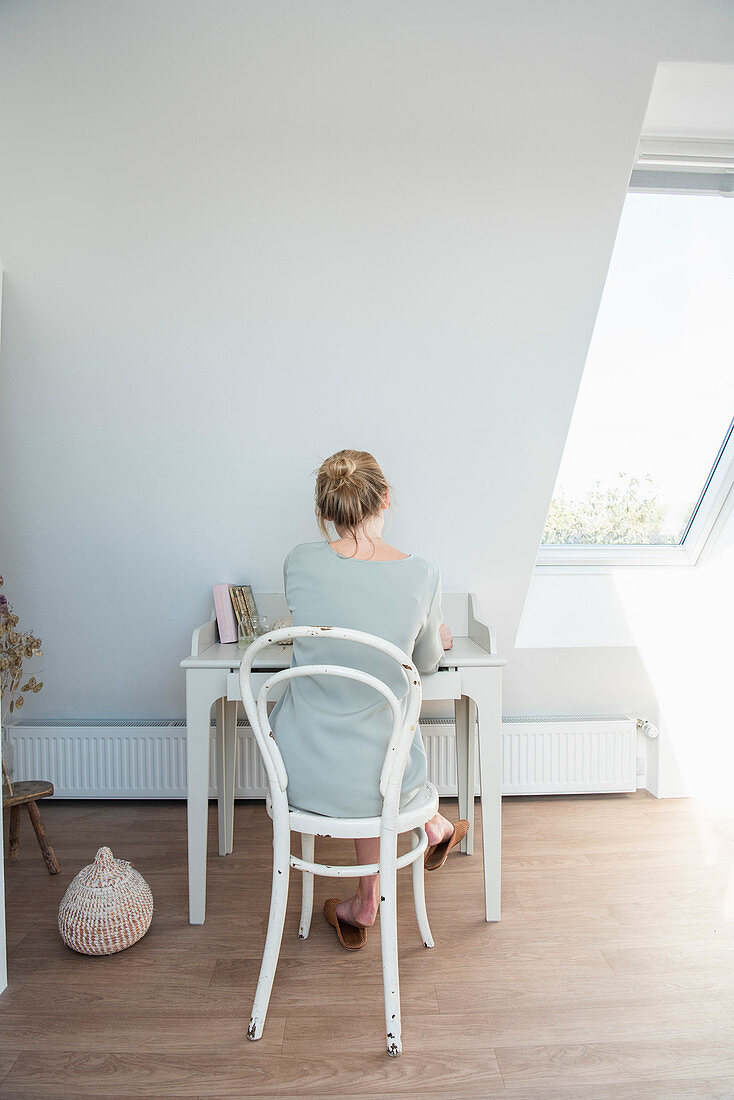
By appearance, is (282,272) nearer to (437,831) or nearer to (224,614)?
(224,614)

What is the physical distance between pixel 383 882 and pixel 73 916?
88 cm

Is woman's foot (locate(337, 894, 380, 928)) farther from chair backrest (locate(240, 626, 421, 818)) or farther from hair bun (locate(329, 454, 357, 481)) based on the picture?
hair bun (locate(329, 454, 357, 481))

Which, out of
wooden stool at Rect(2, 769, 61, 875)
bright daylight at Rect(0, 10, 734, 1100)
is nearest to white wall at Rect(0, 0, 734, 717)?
bright daylight at Rect(0, 10, 734, 1100)

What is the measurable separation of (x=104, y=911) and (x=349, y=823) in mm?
779

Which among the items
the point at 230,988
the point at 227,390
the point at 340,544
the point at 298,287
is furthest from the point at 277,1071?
the point at 298,287

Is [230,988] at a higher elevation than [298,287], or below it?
below

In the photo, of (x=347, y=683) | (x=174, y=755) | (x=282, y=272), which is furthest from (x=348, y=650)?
(x=174, y=755)

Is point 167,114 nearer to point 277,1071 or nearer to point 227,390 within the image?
point 227,390

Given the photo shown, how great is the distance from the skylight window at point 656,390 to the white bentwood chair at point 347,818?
5.68ft

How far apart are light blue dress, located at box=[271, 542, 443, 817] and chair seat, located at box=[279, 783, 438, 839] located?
0.02m

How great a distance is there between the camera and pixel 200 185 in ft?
7.13

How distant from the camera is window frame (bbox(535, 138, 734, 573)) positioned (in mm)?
2572

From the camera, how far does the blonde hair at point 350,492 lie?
1.86 meters

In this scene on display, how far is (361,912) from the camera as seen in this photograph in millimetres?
2025
